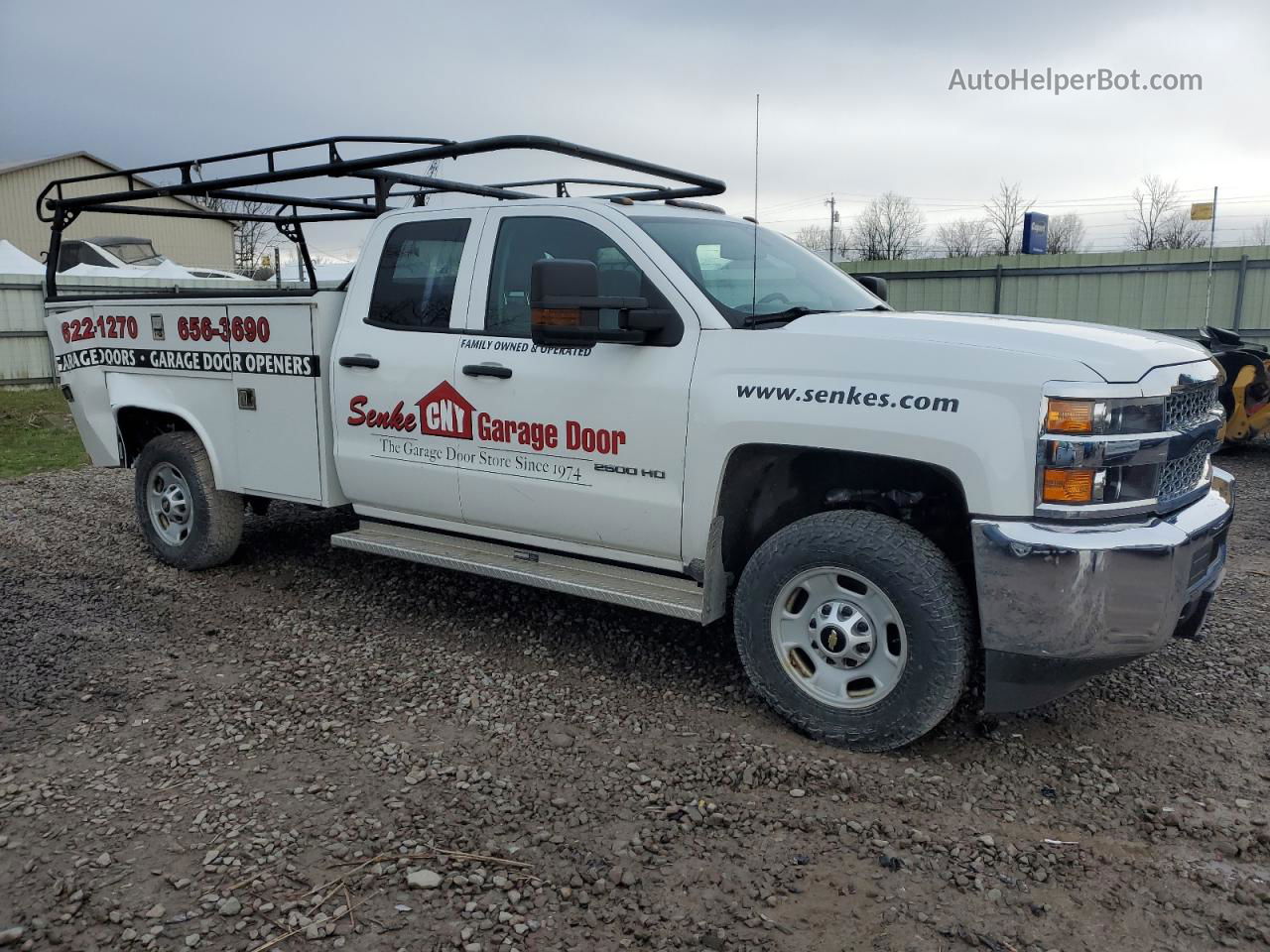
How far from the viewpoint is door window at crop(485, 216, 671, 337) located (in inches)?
174

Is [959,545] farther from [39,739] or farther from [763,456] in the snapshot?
[39,739]

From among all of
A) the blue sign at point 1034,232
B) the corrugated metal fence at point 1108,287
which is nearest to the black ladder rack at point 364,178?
the corrugated metal fence at point 1108,287

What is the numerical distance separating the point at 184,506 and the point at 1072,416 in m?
5.06

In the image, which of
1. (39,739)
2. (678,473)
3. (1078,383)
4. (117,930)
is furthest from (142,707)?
(1078,383)

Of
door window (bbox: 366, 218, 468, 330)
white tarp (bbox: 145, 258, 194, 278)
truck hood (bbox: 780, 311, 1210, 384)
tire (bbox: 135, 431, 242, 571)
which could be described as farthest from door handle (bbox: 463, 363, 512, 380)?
white tarp (bbox: 145, 258, 194, 278)

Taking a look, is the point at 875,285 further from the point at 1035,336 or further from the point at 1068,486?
the point at 1068,486

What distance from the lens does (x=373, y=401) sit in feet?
16.6

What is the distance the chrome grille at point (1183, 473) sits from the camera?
3564 millimetres

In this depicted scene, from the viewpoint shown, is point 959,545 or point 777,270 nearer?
point 959,545

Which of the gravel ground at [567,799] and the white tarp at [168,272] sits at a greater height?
the white tarp at [168,272]

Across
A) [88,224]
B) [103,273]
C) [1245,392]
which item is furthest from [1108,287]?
[88,224]

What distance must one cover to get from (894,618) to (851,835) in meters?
0.79

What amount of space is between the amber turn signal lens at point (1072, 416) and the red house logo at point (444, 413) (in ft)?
8.20

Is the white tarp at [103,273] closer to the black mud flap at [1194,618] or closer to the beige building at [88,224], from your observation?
the beige building at [88,224]
